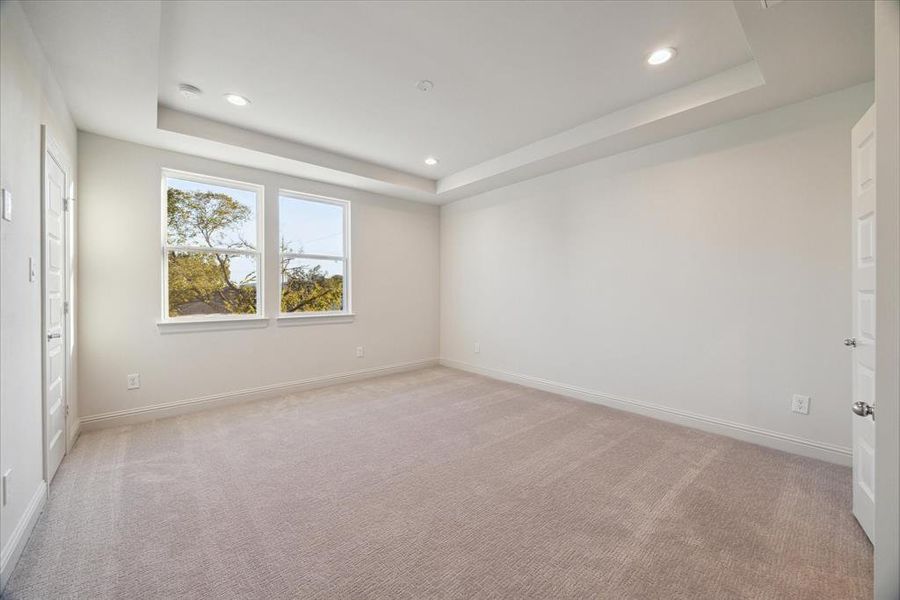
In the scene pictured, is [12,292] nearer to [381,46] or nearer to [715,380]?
[381,46]

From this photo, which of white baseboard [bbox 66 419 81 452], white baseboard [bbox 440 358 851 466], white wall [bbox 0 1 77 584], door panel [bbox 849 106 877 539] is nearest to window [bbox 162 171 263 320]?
white baseboard [bbox 66 419 81 452]

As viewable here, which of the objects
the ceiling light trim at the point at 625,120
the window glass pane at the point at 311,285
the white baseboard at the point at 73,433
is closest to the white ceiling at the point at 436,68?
the ceiling light trim at the point at 625,120

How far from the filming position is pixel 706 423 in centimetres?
311

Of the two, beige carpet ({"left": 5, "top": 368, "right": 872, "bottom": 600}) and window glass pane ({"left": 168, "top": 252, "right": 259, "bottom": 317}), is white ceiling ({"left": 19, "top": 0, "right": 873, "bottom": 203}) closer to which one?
window glass pane ({"left": 168, "top": 252, "right": 259, "bottom": 317})

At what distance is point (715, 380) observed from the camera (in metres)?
3.08

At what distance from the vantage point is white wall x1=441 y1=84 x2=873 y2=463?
101 inches

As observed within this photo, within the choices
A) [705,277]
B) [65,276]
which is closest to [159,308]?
[65,276]

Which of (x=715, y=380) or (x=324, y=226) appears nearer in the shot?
(x=715, y=380)

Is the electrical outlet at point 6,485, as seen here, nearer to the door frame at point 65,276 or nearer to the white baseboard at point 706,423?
the door frame at point 65,276

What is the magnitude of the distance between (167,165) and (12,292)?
89.5 inches

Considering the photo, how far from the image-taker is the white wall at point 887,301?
1157mm

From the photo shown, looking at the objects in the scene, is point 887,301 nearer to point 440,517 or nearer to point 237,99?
point 440,517

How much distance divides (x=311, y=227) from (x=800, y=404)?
16.1 feet

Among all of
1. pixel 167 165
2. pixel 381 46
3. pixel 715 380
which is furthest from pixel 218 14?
pixel 715 380
